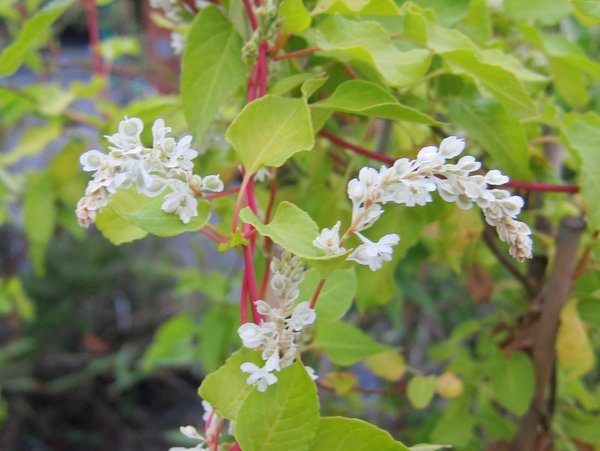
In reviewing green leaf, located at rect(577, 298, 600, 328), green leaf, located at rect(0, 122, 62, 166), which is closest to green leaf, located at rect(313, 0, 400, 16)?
green leaf, located at rect(577, 298, 600, 328)

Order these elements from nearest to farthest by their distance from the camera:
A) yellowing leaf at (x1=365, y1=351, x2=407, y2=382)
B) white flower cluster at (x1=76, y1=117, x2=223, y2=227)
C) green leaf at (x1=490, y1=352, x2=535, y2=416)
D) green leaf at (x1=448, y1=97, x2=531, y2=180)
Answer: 1. white flower cluster at (x1=76, y1=117, x2=223, y2=227)
2. green leaf at (x1=448, y1=97, x2=531, y2=180)
3. green leaf at (x1=490, y1=352, x2=535, y2=416)
4. yellowing leaf at (x1=365, y1=351, x2=407, y2=382)

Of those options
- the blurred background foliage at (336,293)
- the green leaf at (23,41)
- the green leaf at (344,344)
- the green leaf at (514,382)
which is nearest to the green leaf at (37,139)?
the blurred background foliage at (336,293)

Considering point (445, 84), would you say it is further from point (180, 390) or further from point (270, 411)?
point (180, 390)

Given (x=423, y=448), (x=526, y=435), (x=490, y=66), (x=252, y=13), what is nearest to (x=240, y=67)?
(x=252, y=13)

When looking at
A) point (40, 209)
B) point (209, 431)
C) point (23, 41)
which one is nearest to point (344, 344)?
point (209, 431)

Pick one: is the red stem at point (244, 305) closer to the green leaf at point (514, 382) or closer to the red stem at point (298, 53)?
the red stem at point (298, 53)

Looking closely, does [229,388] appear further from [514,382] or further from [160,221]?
[514,382]

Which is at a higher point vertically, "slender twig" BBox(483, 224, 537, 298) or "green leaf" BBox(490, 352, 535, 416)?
"slender twig" BBox(483, 224, 537, 298)

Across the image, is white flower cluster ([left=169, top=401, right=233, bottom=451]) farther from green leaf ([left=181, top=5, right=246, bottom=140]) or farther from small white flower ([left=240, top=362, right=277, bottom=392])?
green leaf ([left=181, top=5, right=246, bottom=140])
